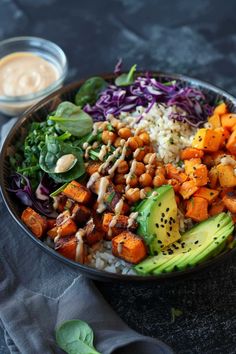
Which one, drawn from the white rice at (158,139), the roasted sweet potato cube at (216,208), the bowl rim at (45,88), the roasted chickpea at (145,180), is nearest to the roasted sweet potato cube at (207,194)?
the roasted sweet potato cube at (216,208)

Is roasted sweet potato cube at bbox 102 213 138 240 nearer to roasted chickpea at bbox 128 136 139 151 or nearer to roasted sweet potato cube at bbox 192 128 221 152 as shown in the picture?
roasted chickpea at bbox 128 136 139 151

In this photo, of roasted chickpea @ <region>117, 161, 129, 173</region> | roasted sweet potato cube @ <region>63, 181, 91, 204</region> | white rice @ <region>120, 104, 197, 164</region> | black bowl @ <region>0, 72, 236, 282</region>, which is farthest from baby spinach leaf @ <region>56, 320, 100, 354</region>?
white rice @ <region>120, 104, 197, 164</region>

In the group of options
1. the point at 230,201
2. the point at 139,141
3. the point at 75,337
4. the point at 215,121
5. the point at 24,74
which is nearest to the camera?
the point at 75,337

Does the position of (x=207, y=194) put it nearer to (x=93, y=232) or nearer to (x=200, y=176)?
(x=200, y=176)

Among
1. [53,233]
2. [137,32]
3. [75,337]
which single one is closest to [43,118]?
[53,233]

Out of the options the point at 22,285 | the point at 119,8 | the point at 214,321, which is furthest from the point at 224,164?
the point at 119,8

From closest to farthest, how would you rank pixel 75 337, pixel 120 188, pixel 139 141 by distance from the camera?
pixel 75 337 → pixel 120 188 → pixel 139 141
